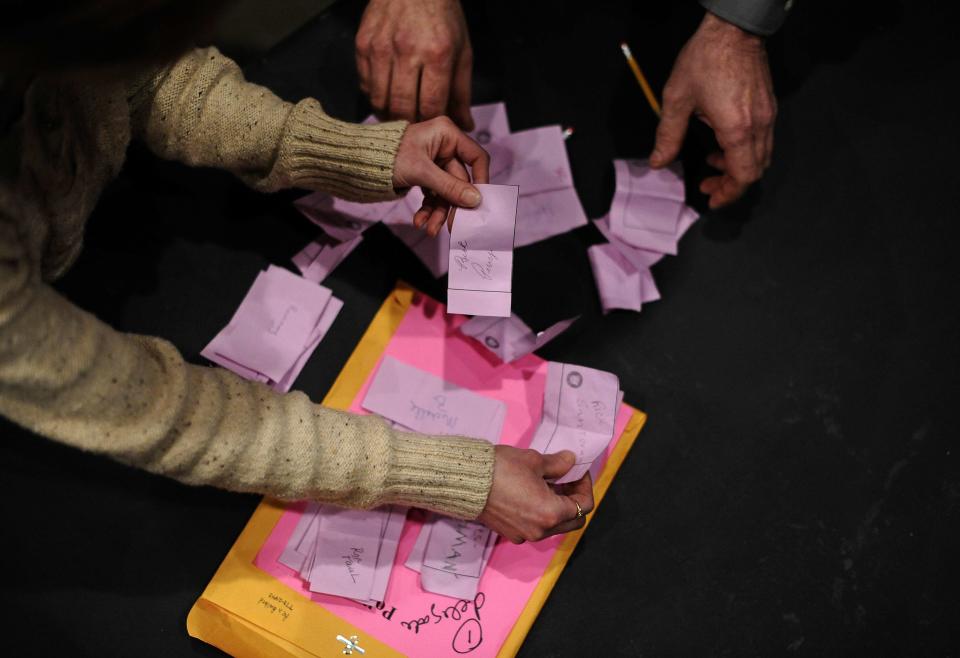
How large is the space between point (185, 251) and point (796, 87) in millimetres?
879

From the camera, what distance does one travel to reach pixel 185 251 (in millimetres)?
992

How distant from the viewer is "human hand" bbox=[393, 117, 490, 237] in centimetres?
82

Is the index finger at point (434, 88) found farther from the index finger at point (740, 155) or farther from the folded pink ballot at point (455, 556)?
the folded pink ballot at point (455, 556)

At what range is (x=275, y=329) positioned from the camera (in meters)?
0.95

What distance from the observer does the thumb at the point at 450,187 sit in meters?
0.81

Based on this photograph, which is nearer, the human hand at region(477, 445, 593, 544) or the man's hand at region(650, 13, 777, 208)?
the human hand at region(477, 445, 593, 544)

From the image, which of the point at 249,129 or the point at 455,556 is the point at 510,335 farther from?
the point at 249,129

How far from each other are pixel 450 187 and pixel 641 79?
0.42 m

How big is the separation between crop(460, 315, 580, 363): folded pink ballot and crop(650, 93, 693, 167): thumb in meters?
0.25

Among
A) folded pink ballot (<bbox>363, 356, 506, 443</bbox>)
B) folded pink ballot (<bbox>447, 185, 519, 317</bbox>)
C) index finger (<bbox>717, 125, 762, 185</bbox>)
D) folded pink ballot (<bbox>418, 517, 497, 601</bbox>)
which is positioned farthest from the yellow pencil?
folded pink ballot (<bbox>418, 517, 497, 601</bbox>)

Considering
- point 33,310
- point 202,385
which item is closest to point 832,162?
point 202,385

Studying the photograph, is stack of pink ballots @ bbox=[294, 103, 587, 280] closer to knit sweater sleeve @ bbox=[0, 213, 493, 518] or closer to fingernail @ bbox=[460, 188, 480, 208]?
fingernail @ bbox=[460, 188, 480, 208]

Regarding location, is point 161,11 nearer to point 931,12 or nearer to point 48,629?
point 48,629

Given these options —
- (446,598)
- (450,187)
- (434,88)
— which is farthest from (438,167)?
(446,598)
